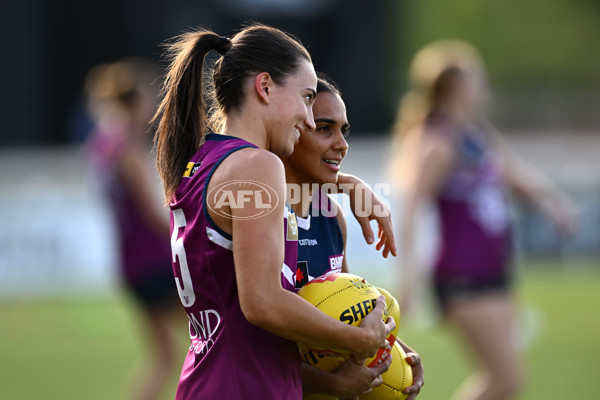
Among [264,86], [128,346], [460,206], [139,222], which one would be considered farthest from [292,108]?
[128,346]

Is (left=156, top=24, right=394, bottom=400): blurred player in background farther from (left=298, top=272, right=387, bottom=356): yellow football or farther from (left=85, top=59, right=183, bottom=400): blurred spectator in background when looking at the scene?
(left=85, top=59, right=183, bottom=400): blurred spectator in background

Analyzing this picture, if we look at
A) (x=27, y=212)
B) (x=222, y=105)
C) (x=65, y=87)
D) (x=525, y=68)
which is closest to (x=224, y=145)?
(x=222, y=105)

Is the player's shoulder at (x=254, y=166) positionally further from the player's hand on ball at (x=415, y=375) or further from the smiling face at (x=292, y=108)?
the player's hand on ball at (x=415, y=375)

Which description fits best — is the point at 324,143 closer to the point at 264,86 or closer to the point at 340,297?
the point at 264,86

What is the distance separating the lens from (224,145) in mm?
2561

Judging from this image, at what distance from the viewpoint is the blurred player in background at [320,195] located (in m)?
2.83

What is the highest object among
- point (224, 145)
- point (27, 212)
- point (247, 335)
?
point (224, 145)

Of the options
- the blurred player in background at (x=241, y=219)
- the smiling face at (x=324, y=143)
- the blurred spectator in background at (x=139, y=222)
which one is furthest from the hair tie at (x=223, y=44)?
the blurred spectator in background at (x=139, y=222)

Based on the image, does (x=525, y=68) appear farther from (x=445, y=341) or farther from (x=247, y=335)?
(x=247, y=335)

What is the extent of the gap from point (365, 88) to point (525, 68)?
16.3 metres

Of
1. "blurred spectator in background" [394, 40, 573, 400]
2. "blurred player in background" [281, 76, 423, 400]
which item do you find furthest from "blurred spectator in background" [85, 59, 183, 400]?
"blurred player in background" [281, 76, 423, 400]

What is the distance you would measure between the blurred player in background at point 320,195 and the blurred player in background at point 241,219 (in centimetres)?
16

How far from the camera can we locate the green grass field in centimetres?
687

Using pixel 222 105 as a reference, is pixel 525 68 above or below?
below
